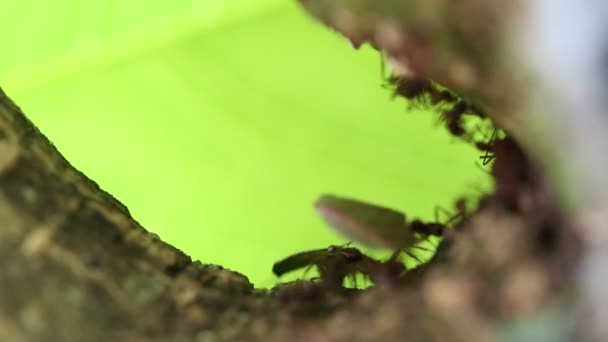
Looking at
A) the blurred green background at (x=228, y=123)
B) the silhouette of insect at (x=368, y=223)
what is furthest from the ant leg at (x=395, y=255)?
the blurred green background at (x=228, y=123)

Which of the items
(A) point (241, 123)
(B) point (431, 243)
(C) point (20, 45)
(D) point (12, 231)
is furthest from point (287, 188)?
(D) point (12, 231)

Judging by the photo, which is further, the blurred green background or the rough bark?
the blurred green background

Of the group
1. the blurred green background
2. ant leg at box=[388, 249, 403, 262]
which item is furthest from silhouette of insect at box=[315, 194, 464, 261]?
the blurred green background

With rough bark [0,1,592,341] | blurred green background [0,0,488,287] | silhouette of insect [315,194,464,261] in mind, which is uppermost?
blurred green background [0,0,488,287]

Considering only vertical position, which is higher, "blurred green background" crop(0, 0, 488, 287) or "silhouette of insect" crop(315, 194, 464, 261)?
"blurred green background" crop(0, 0, 488, 287)

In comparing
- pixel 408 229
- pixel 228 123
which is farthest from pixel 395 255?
pixel 228 123

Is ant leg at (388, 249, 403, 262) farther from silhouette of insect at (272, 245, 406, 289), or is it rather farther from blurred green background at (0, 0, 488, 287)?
blurred green background at (0, 0, 488, 287)
